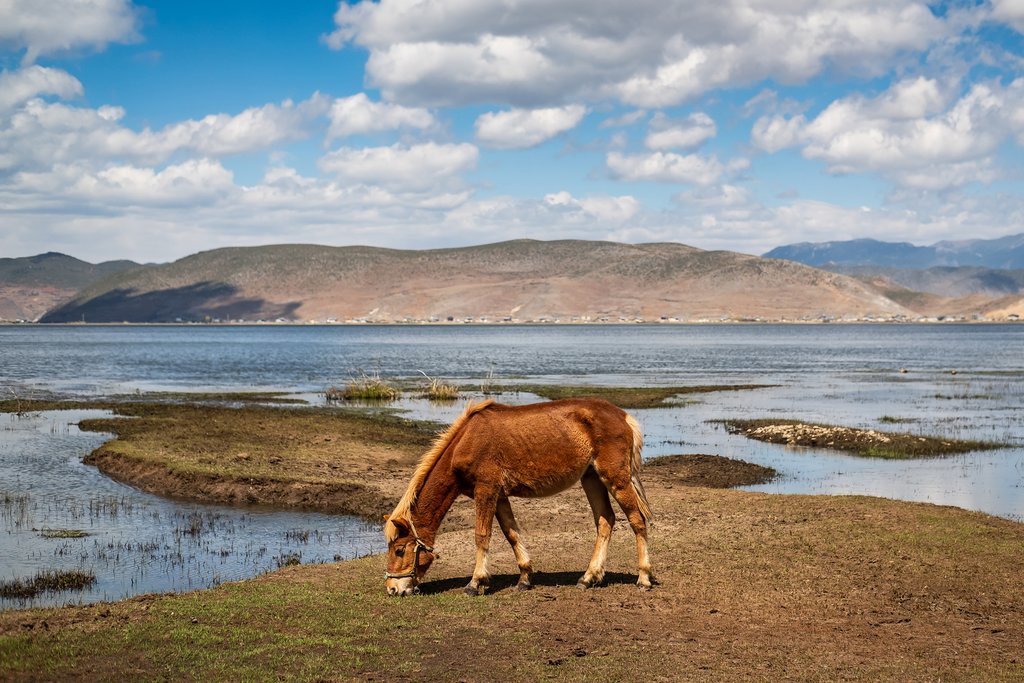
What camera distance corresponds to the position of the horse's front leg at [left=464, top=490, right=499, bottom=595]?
12.4 metres

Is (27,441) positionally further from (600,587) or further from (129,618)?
(600,587)

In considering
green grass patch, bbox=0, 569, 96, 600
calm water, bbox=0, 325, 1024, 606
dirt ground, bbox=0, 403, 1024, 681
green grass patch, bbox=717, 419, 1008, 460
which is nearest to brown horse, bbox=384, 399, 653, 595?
dirt ground, bbox=0, 403, 1024, 681

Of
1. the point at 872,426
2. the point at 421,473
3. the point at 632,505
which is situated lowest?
the point at 872,426

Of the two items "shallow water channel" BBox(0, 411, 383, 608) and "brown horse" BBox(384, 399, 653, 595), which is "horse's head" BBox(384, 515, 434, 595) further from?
"shallow water channel" BBox(0, 411, 383, 608)

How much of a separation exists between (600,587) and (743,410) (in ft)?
109

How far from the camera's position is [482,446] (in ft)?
40.7

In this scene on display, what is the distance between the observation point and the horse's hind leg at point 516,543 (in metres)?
12.5

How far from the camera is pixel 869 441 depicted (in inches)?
1259

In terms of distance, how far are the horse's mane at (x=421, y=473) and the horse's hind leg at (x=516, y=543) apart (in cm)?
103

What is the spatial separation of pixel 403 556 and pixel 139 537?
8.37 metres

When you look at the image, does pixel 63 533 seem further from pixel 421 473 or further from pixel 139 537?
pixel 421 473

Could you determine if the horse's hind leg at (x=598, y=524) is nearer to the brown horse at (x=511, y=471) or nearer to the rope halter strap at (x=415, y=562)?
the brown horse at (x=511, y=471)

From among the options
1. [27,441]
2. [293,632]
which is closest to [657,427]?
[27,441]

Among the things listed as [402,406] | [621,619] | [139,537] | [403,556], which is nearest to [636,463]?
[621,619]
